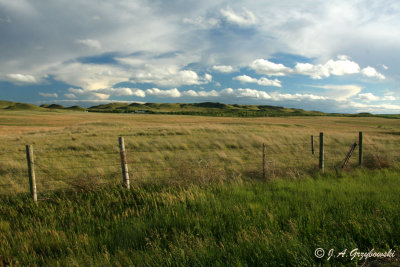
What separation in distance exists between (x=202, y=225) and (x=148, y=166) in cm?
715

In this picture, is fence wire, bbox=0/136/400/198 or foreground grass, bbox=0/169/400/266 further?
fence wire, bbox=0/136/400/198

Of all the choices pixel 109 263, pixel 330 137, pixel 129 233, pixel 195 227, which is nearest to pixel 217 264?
pixel 195 227

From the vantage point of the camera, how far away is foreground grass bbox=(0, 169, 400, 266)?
3.32m

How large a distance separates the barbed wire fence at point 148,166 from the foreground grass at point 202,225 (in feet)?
3.16

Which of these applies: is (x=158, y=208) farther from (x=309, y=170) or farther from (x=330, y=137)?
(x=330, y=137)

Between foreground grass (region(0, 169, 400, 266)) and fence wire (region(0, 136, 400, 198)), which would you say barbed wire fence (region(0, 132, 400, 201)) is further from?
foreground grass (region(0, 169, 400, 266))

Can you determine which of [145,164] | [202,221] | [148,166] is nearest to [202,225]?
[202,221]

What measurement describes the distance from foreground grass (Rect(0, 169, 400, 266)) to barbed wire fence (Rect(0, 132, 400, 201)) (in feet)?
3.16

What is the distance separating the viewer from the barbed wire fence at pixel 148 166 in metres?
7.04

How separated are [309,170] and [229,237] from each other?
21.8 ft

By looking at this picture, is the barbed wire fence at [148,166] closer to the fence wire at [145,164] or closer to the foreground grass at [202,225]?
the fence wire at [145,164]

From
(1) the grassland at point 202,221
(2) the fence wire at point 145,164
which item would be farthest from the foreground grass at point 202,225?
(2) the fence wire at point 145,164

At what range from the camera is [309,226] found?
3.94 metres

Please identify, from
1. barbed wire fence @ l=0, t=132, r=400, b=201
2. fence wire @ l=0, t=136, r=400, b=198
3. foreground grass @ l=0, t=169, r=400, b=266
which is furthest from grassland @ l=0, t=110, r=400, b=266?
fence wire @ l=0, t=136, r=400, b=198
